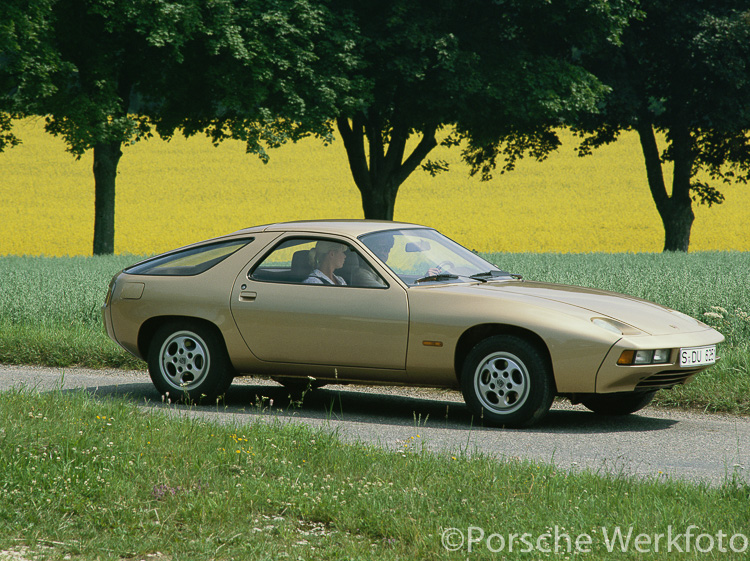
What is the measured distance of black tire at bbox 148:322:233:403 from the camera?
8.14 m

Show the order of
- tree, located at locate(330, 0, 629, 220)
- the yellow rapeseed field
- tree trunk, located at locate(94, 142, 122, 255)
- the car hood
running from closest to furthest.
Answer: the car hood, tree, located at locate(330, 0, 629, 220), tree trunk, located at locate(94, 142, 122, 255), the yellow rapeseed field

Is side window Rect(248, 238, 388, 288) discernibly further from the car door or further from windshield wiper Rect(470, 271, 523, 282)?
windshield wiper Rect(470, 271, 523, 282)

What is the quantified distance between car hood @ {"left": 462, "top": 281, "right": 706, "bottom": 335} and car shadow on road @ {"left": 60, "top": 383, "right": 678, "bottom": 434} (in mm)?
798

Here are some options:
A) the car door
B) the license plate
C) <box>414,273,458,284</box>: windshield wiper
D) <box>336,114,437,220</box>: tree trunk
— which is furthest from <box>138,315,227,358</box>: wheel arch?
<box>336,114,437,220</box>: tree trunk

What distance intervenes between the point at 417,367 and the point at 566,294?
4.13ft

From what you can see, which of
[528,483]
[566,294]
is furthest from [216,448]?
[566,294]

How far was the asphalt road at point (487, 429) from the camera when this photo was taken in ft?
19.9

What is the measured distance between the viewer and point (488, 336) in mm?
7363

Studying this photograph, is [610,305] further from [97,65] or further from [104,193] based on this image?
[104,193]

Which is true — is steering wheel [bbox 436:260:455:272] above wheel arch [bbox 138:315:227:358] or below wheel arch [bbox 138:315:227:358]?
above

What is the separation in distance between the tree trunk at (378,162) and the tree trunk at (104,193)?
7606mm

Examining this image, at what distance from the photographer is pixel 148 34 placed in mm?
28719

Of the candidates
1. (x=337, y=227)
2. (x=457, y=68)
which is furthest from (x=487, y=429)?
(x=457, y=68)

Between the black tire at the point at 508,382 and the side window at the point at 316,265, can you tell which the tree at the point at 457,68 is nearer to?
the side window at the point at 316,265
